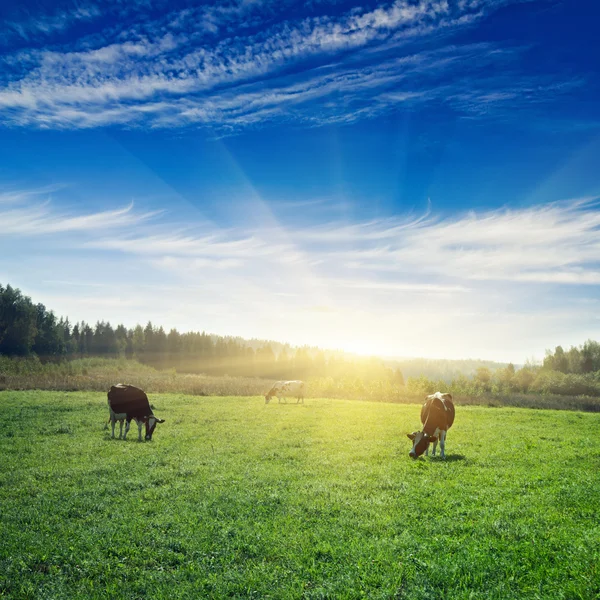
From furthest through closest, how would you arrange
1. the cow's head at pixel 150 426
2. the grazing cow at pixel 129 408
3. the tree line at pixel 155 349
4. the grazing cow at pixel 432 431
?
the tree line at pixel 155 349
the grazing cow at pixel 129 408
the cow's head at pixel 150 426
the grazing cow at pixel 432 431

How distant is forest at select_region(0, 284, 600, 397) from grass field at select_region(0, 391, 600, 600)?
4286cm

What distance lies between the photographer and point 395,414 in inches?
1404

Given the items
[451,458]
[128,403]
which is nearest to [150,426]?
[128,403]

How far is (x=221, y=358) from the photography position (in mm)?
170750

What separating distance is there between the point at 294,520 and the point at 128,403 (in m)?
15.1

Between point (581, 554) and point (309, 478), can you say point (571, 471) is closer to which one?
point (581, 554)

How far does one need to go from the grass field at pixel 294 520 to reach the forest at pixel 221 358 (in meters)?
42.9

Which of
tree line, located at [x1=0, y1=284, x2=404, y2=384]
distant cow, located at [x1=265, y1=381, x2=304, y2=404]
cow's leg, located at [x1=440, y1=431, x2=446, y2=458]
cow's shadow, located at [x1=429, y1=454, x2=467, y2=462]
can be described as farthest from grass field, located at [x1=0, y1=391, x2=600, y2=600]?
tree line, located at [x1=0, y1=284, x2=404, y2=384]

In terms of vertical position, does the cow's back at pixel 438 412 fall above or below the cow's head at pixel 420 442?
above

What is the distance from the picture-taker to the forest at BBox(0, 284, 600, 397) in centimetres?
9738

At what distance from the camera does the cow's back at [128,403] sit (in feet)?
75.6

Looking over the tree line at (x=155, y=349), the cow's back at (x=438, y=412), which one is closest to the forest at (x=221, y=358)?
the tree line at (x=155, y=349)

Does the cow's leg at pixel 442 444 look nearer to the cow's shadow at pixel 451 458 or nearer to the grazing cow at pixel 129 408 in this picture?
the cow's shadow at pixel 451 458

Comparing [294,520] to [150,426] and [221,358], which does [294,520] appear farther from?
[221,358]
